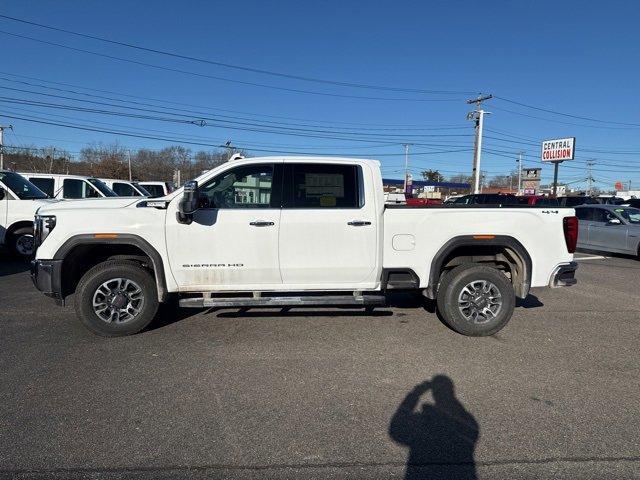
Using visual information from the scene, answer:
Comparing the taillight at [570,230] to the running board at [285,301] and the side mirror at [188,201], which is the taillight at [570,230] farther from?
the side mirror at [188,201]

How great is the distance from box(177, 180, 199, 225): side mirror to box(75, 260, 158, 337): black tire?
89 cm

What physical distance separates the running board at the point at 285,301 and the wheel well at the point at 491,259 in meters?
0.78

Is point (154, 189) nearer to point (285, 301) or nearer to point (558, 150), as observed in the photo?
point (285, 301)

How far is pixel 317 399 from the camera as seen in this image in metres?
3.80

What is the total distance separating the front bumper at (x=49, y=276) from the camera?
506 centimetres

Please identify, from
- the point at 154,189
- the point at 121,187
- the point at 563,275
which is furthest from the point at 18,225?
the point at 563,275

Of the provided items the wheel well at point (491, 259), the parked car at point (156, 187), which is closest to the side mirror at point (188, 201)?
the wheel well at point (491, 259)

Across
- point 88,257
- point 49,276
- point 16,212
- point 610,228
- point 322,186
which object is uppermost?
point 322,186

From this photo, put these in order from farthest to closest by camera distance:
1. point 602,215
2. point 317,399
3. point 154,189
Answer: point 154,189 < point 602,215 < point 317,399

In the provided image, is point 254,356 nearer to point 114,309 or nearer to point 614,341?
point 114,309

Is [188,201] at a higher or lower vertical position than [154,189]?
lower

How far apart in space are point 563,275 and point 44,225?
20.2 ft

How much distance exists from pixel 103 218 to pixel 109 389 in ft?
6.57

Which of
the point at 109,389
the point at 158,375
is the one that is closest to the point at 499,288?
the point at 158,375
